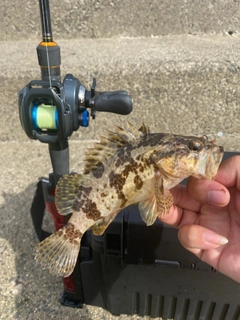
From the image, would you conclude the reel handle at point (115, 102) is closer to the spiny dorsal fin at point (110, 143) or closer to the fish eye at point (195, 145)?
the spiny dorsal fin at point (110, 143)

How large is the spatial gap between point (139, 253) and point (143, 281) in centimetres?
20

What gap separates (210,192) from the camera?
3.54 ft

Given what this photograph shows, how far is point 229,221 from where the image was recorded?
4.06 ft

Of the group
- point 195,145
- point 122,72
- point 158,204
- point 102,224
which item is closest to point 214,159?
point 195,145

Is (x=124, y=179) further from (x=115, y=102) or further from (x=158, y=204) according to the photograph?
(x=115, y=102)

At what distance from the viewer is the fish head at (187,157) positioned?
1016mm

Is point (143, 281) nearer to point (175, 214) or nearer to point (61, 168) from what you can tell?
point (175, 214)

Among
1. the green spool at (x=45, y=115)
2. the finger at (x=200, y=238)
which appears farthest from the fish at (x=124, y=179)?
the green spool at (x=45, y=115)

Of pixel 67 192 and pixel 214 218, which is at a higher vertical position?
pixel 67 192

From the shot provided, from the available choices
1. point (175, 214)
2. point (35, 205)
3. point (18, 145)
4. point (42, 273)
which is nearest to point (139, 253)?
point (175, 214)

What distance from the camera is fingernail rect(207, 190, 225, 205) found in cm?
107

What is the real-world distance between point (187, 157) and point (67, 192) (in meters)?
0.46

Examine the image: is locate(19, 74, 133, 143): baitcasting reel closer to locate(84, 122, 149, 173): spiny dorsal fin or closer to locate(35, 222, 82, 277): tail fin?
locate(84, 122, 149, 173): spiny dorsal fin

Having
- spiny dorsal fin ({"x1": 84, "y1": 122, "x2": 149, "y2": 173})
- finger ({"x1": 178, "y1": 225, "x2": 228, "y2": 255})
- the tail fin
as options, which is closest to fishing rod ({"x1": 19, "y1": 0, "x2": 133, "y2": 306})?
spiny dorsal fin ({"x1": 84, "y1": 122, "x2": 149, "y2": 173})
